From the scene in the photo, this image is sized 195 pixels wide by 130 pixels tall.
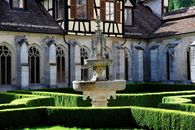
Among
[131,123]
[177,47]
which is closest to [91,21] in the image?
[177,47]

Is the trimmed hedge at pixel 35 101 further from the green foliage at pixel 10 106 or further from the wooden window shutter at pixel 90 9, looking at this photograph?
the wooden window shutter at pixel 90 9

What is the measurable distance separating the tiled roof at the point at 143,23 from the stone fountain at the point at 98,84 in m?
16.5

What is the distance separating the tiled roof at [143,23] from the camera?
32.5 metres

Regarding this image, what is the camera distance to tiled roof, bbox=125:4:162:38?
32500 mm

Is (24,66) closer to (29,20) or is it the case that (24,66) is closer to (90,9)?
(29,20)

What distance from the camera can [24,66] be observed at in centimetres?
2544

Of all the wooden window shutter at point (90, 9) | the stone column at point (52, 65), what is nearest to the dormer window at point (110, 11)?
the wooden window shutter at point (90, 9)

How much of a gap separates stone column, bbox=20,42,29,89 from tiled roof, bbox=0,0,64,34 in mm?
1280

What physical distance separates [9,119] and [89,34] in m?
16.7

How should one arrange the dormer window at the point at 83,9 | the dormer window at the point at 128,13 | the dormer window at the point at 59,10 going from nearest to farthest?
the dormer window at the point at 83,9 < the dormer window at the point at 59,10 < the dormer window at the point at 128,13

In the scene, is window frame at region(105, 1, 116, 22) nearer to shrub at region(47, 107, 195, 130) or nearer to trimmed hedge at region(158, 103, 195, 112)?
trimmed hedge at region(158, 103, 195, 112)

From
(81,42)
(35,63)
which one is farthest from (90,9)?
(35,63)

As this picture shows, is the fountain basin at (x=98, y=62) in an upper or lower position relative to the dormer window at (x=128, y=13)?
lower

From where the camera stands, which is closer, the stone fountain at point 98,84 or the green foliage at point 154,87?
the stone fountain at point 98,84
